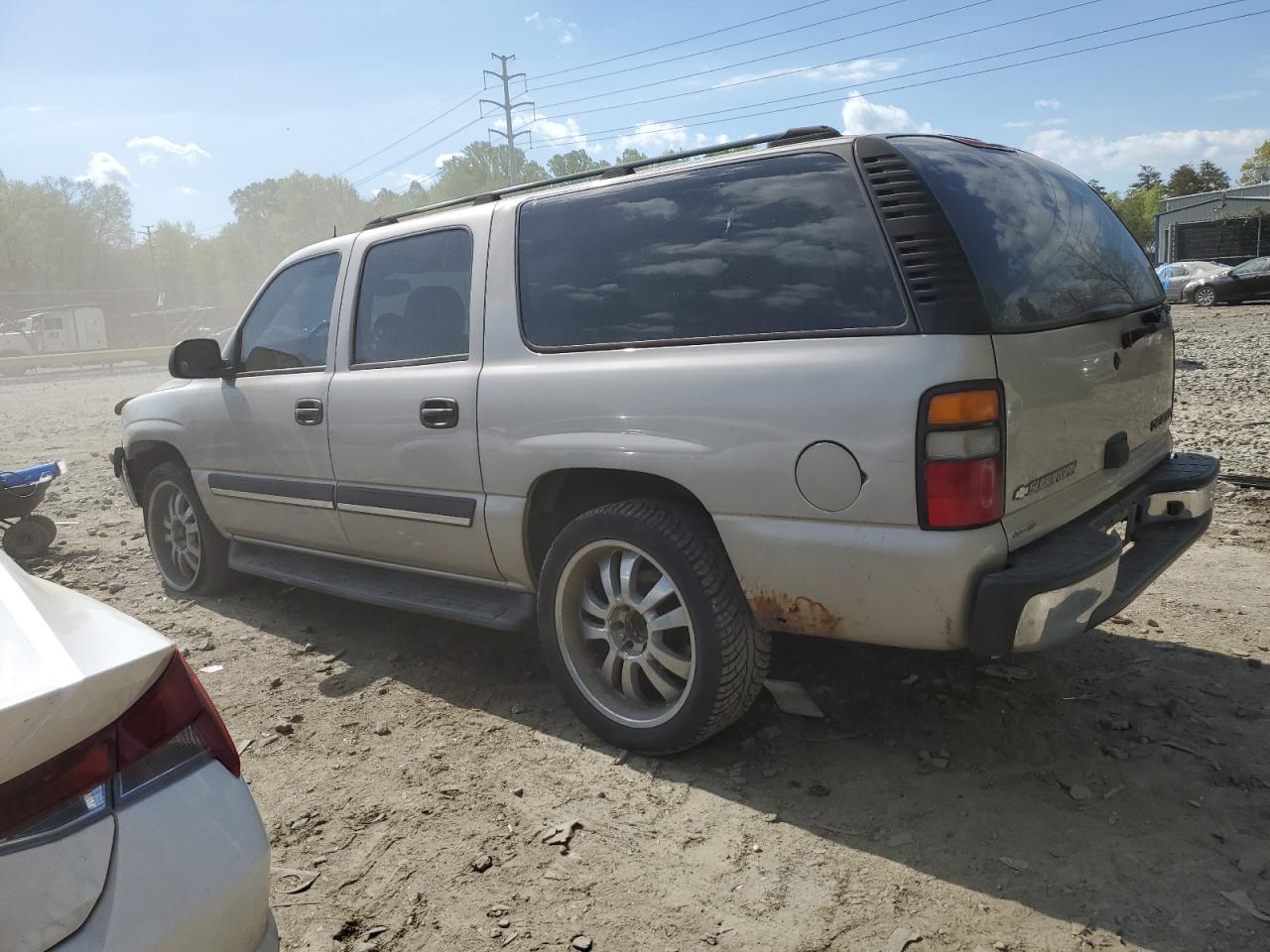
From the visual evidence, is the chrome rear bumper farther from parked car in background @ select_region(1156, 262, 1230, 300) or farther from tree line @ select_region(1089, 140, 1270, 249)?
tree line @ select_region(1089, 140, 1270, 249)

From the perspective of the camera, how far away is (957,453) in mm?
2504

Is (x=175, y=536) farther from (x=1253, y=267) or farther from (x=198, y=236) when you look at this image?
(x=198, y=236)

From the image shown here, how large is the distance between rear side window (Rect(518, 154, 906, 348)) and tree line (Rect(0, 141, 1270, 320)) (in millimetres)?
42874

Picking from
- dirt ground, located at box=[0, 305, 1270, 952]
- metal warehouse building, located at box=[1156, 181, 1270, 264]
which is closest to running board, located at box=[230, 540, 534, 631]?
dirt ground, located at box=[0, 305, 1270, 952]

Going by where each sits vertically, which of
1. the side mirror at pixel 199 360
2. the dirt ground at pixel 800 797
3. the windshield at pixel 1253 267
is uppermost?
the windshield at pixel 1253 267

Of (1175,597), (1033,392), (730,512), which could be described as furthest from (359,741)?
(1175,597)

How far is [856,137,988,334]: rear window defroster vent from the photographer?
2.55m

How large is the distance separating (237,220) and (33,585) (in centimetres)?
13212

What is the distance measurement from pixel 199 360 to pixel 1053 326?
3997 mm

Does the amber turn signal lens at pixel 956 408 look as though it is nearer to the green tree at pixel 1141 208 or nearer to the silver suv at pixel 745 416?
the silver suv at pixel 745 416

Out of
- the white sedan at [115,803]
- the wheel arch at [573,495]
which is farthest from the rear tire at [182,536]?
the white sedan at [115,803]

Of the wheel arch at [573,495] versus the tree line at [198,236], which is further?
the tree line at [198,236]

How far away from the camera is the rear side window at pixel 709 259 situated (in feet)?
8.96

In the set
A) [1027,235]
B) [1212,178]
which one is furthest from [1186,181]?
[1027,235]
